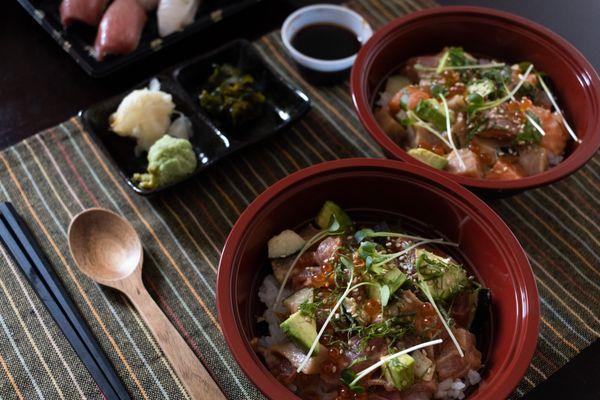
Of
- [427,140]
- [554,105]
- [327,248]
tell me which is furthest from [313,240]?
[554,105]

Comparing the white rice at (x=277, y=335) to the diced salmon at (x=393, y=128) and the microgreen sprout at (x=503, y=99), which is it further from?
the microgreen sprout at (x=503, y=99)

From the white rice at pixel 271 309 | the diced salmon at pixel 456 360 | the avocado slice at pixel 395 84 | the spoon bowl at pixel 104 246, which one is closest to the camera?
the diced salmon at pixel 456 360

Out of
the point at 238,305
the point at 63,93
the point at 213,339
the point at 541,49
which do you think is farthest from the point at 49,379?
the point at 541,49

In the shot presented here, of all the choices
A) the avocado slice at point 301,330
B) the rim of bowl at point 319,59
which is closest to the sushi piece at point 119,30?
the rim of bowl at point 319,59

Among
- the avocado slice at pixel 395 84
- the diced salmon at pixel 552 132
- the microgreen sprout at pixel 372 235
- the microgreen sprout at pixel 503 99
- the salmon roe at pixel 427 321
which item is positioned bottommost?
the salmon roe at pixel 427 321

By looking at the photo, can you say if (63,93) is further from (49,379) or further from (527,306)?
(527,306)

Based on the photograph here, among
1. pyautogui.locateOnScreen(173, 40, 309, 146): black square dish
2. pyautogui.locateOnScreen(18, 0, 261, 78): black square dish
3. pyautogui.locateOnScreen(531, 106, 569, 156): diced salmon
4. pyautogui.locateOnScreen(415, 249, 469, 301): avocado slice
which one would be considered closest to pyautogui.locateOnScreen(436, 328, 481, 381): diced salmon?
pyautogui.locateOnScreen(415, 249, 469, 301): avocado slice
